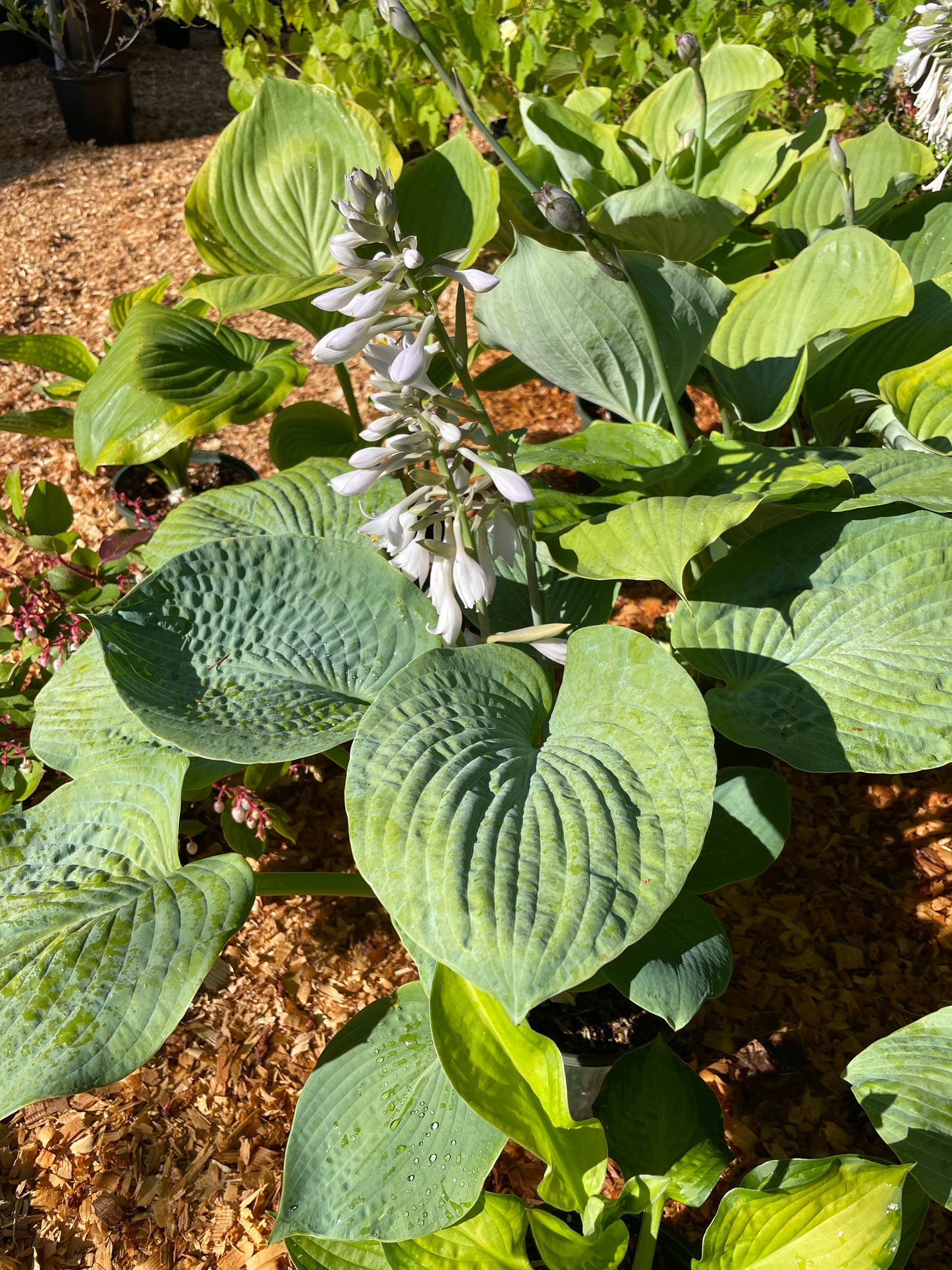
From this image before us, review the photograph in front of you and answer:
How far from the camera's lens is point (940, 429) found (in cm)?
151

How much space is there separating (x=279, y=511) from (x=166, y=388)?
0.49 meters

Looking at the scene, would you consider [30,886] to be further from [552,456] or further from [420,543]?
[552,456]

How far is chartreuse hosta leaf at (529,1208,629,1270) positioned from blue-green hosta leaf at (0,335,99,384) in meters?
1.95

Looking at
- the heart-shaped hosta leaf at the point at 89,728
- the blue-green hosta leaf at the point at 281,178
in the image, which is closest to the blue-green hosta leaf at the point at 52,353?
the blue-green hosta leaf at the point at 281,178

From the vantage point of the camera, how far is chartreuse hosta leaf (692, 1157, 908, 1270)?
90 cm

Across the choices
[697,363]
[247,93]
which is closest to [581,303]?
[697,363]

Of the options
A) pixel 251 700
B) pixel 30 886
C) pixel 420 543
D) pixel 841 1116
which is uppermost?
pixel 420 543

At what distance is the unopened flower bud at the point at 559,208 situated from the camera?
3.71ft

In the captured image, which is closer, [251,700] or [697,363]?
[251,700]

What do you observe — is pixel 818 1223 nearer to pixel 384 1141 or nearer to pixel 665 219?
pixel 384 1141

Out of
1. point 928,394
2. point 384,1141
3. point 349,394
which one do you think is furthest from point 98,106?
point 384,1141

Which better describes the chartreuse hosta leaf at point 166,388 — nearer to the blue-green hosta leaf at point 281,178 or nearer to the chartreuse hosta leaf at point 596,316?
the blue-green hosta leaf at point 281,178

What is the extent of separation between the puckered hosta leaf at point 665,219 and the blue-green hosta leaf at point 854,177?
0.17 m

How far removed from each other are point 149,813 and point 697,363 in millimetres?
1118
